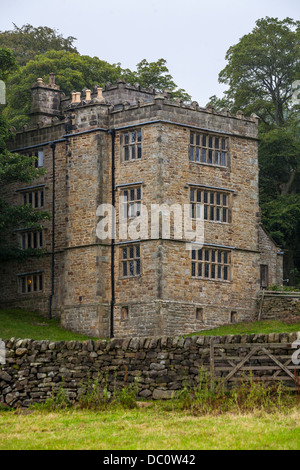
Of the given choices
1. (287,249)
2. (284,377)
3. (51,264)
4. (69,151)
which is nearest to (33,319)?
(51,264)

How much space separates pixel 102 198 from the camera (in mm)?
55812

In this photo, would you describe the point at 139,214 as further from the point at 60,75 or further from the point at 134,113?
the point at 60,75

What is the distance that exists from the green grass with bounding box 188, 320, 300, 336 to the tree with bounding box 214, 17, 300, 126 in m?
23.4

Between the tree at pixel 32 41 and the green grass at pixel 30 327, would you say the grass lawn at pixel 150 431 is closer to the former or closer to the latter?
the green grass at pixel 30 327

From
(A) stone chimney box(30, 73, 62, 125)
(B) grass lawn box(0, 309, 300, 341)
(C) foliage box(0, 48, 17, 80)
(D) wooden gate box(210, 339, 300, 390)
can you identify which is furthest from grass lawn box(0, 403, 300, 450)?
(A) stone chimney box(30, 73, 62, 125)

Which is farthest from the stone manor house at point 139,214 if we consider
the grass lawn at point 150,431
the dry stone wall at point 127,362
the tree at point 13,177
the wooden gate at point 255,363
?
the grass lawn at point 150,431

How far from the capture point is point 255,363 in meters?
31.5

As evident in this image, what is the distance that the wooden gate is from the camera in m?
30.9

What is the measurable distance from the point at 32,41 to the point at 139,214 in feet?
137

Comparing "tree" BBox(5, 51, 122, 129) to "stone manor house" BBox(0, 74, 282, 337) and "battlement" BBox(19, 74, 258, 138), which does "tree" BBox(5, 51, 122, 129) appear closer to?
"battlement" BBox(19, 74, 258, 138)

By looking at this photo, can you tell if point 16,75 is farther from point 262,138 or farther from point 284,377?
point 284,377

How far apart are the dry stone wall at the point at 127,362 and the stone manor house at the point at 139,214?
19.1 meters

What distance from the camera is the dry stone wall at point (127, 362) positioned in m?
31.6

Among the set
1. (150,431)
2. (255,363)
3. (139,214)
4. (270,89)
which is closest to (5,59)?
(139,214)
